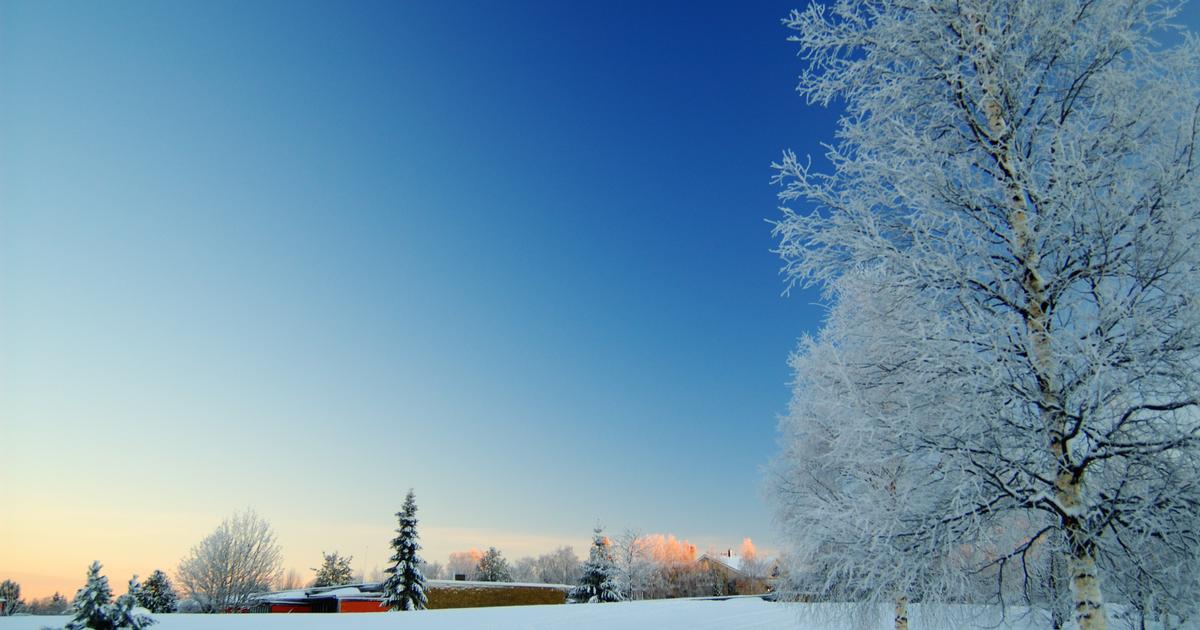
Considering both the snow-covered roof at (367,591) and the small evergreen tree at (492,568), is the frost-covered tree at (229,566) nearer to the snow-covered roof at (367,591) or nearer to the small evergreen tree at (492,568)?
the snow-covered roof at (367,591)

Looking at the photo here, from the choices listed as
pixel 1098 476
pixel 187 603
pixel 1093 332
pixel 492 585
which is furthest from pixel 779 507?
pixel 187 603

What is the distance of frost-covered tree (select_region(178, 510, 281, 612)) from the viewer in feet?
A: 131

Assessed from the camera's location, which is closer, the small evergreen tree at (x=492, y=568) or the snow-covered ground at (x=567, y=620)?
the snow-covered ground at (x=567, y=620)

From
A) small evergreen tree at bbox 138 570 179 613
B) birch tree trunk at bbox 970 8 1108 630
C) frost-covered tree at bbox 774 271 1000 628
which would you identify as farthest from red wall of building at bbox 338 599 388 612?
birch tree trunk at bbox 970 8 1108 630

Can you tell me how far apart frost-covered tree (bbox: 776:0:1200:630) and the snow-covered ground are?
5.13 ft

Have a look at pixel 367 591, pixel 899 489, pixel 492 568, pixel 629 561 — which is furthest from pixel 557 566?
pixel 899 489

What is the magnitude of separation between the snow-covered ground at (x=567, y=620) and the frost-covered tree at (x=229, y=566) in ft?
84.0

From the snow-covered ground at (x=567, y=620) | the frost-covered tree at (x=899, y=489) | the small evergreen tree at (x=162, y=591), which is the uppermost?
the frost-covered tree at (x=899, y=489)

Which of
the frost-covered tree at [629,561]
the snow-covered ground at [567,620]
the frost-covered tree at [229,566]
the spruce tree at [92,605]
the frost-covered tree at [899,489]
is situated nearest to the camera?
the frost-covered tree at [899,489]

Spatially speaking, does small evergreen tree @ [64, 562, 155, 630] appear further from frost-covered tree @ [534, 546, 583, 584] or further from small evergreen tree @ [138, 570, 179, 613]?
frost-covered tree @ [534, 546, 583, 584]

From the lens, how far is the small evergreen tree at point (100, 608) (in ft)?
33.8

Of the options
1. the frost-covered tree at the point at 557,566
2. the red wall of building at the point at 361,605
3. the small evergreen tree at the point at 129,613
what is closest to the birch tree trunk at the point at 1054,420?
the small evergreen tree at the point at 129,613

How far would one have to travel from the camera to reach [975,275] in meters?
5.95

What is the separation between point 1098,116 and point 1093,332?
2.28 m
